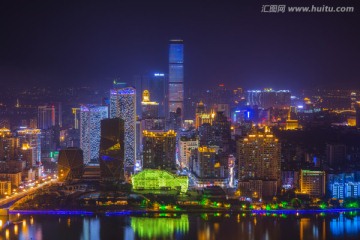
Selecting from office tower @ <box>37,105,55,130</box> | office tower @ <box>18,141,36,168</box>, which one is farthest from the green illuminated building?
office tower @ <box>37,105,55,130</box>

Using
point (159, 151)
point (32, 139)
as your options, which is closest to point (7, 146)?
point (32, 139)

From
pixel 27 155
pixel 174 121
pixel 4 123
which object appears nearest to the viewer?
pixel 27 155

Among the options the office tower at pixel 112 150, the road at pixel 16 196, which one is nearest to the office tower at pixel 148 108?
the office tower at pixel 112 150

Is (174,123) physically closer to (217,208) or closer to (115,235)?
(217,208)

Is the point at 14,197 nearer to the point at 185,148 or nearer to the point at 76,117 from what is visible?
the point at 185,148

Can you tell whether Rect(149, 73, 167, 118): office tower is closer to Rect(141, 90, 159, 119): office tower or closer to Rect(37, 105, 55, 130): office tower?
Rect(141, 90, 159, 119): office tower
